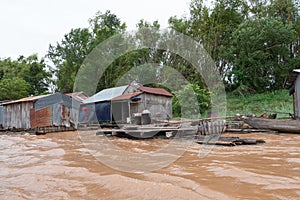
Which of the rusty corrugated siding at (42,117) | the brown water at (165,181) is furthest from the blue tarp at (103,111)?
the brown water at (165,181)

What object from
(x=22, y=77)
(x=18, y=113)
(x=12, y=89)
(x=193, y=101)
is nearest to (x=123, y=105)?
(x=193, y=101)

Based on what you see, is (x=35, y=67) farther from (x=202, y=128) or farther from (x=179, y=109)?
(x=202, y=128)

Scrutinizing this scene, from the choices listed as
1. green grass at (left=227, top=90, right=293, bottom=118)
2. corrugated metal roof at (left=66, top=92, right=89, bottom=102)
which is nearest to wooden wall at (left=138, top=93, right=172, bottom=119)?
green grass at (left=227, top=90, right=293, bottom=118)

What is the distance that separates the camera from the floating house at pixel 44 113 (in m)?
15.3

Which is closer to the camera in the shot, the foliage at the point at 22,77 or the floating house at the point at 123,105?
the floating house at the point at 123,105

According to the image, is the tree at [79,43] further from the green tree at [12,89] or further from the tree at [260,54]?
→ the tree at [260,54]

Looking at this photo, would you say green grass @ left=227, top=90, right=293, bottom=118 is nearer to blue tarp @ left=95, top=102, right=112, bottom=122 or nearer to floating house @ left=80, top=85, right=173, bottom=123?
floating house @ left=80, top=85, right=173, bottom=123

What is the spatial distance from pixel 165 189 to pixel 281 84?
25.3 meters

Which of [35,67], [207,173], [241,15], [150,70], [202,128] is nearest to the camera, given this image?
[207,173]

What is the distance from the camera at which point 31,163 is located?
4.80 metres

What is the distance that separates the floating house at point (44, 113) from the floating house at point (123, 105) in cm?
189

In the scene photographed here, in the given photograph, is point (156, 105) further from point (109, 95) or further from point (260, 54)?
point (260, 54)

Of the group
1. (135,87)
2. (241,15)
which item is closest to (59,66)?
(135,87)

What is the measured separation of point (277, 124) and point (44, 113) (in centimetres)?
1319
